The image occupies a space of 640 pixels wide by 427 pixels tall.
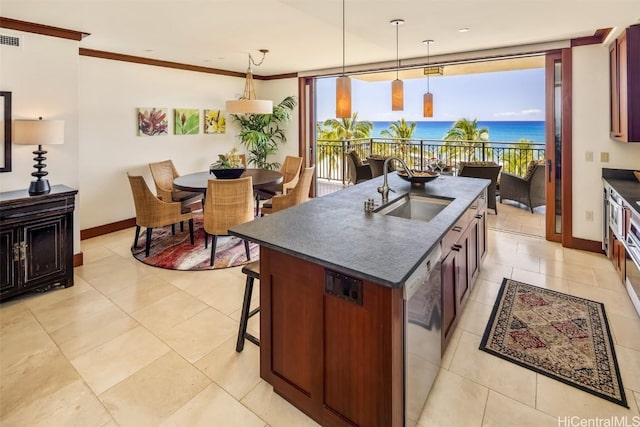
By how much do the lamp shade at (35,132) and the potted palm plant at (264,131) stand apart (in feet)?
11.5

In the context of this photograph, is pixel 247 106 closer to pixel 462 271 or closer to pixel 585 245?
pixel 462 271

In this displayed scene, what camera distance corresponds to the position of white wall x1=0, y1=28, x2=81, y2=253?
10.8 feet

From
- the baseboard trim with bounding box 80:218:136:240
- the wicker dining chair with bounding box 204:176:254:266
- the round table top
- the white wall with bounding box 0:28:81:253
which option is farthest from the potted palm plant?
the white wall with bounding box 0:28:81:253

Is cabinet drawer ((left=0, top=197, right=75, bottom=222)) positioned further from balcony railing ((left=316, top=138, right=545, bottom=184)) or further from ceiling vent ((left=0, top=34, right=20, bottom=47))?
balcony railing ((left=316, top=138, right=545, bottom=184))

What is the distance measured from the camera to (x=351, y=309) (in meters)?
1.54

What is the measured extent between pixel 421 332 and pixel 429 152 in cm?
744

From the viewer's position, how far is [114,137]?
16.4 feet

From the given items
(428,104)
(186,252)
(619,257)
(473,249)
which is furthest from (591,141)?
(186,252)

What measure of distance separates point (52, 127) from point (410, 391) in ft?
12.1

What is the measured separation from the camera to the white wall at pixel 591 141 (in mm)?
3916

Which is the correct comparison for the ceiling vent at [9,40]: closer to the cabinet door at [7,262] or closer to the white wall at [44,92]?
the white wall at [44,92]

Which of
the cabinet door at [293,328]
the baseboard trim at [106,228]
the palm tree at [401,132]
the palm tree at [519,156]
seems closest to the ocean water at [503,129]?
the palm tree at [401,132]

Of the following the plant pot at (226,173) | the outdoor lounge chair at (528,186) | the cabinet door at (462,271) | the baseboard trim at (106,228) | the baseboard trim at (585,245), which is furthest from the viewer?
the outdoor lounge chair at (528,186)

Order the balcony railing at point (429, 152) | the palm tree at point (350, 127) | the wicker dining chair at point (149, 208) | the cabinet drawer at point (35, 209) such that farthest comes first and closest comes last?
the palm tree at point (350, 127) < the balcony railing at point (429, 152) < the wicker dining chair at point (149, 208) < the cabinet drawer at point (35, 209)
